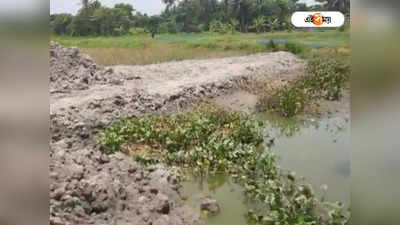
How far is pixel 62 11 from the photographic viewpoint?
2539 mm

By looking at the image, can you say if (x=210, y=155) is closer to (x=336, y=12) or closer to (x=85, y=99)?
(x=85, y=99)

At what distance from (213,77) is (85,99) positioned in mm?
720

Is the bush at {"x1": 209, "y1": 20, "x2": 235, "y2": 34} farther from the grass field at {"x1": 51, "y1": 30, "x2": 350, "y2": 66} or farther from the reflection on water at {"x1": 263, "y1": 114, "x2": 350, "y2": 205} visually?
the reflection on water at {"x1": 263, "y1": 114, "x2": 350, "y2": 205}

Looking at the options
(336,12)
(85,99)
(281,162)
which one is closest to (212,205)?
(281,162)

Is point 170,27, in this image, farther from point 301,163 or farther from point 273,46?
point 301,163

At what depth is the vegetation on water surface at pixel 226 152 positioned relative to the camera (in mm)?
2553

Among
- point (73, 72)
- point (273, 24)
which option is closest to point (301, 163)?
point (273, 24)

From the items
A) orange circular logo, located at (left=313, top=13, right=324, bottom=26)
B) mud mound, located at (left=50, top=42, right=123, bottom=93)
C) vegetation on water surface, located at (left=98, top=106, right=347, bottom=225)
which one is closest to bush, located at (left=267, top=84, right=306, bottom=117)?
vegetation on water surface, located at (left=98, top=106, right=347, bottom=225)

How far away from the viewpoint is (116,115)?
8.82 feet

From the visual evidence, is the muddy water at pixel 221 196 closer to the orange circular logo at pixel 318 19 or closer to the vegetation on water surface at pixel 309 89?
the vegetation on water surface at pixel 309 89

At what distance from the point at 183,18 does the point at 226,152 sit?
2.46 ft

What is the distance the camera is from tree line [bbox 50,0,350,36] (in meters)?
2.54

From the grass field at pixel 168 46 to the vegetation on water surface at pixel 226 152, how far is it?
0.32 metres
